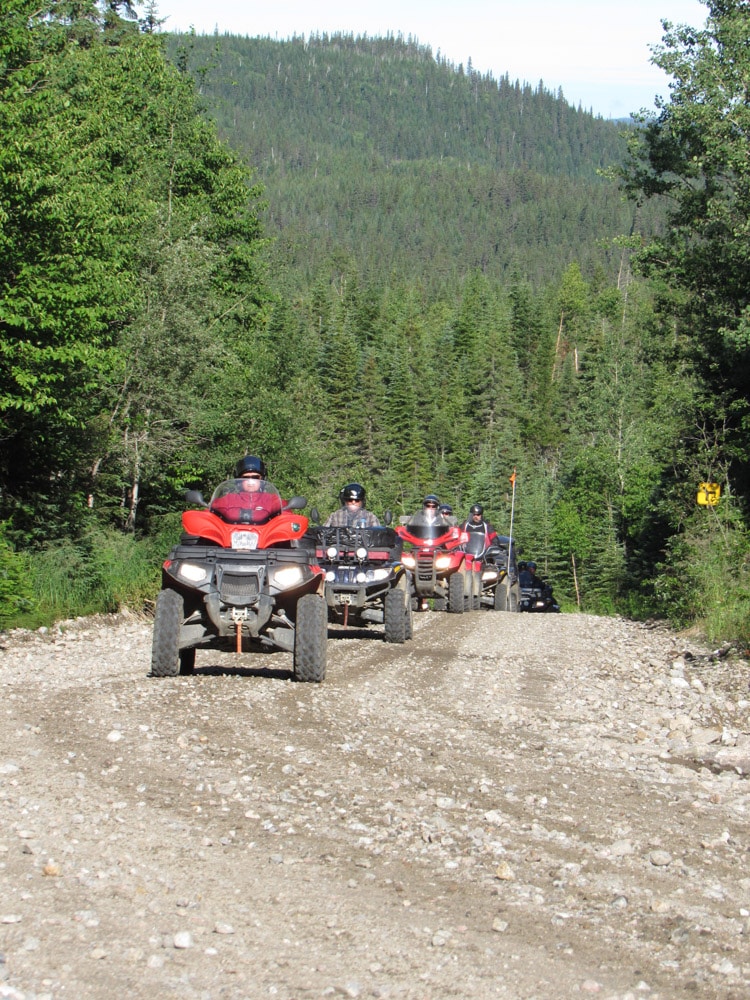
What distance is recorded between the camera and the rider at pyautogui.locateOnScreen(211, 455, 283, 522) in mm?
11234

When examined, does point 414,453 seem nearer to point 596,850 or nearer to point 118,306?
point 118,306

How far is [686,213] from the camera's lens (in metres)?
25.3

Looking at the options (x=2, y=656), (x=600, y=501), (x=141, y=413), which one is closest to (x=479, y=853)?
(x=2, y=656)

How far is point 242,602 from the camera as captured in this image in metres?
10.2

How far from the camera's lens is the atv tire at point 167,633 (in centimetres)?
1022

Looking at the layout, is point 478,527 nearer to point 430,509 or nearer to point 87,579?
point 430,509

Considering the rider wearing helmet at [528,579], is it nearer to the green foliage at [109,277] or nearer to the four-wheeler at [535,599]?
the four-wheeler at [535,599]

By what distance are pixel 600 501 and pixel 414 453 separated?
104ft

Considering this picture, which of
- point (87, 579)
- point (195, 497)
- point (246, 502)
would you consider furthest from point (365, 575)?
point (87, 579)

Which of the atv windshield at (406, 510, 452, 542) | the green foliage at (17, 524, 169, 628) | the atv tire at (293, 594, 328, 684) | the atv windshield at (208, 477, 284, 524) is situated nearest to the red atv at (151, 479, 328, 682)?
the atv tire at (293, 594, 328, 684)

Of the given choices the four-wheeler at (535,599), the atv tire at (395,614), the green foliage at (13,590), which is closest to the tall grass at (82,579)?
the green foliage at (13,590)

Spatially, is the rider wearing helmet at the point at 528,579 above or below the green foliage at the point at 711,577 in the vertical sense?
below

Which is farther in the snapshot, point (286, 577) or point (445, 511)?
point (445, 511)

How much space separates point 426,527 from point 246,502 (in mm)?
10229
